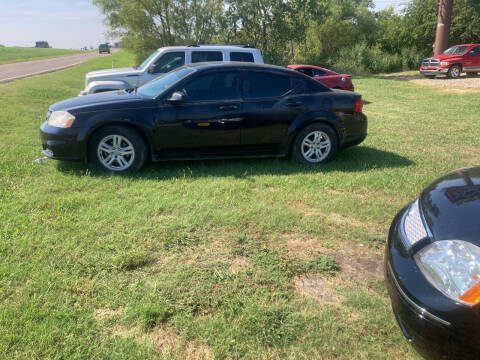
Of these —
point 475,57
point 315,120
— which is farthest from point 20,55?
point 315,120

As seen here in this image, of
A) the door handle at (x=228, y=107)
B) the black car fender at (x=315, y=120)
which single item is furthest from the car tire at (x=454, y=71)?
the door handle at (x=228, y=107)

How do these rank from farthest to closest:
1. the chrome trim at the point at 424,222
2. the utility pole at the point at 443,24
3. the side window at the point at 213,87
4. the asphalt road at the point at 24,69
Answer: the utility pole at the point at 443,24 < the asphalt road at the point at 24,69 < the side window at the point at 213,87 < the chrome trim at the point at 424,222

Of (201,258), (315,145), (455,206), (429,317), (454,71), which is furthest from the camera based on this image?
(454,71)

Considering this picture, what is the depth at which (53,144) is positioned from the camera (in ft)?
16.7

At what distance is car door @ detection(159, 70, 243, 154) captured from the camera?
529cm

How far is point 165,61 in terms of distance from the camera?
9.76 meters

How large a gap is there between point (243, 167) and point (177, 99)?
141 centimetres

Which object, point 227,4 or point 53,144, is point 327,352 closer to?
A: point 53,144

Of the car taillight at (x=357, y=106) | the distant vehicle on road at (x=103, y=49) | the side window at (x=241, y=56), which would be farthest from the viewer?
the distant vehicle on road at (x=103, y=49)

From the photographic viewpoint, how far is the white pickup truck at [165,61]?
362 inches

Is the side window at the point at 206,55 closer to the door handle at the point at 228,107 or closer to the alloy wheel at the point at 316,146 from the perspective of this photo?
the door handle at the point at 228,107

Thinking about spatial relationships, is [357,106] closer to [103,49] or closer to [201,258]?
[201,258]

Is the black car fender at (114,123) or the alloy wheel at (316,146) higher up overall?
the black car fender at (114,123)

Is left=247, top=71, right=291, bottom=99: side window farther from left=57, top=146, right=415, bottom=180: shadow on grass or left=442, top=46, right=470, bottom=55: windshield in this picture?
left=442, top=46, right=470, bottom=55: windshield
